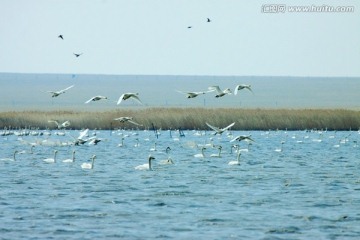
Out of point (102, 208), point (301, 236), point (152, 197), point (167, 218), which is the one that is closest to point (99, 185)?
point (152, 197)

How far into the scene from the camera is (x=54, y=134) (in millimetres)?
66125

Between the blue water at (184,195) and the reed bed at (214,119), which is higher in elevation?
the reed bed at (214,119)

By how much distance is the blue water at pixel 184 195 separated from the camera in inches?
933

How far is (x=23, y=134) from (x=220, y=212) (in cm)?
3587

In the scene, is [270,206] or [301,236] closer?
[301,236]

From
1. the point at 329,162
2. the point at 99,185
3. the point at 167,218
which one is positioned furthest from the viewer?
the point at 329,162

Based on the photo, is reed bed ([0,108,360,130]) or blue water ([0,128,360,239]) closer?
blue water ([0,128,360,239])

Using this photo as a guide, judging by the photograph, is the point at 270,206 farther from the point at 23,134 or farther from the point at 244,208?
the point at 23,134

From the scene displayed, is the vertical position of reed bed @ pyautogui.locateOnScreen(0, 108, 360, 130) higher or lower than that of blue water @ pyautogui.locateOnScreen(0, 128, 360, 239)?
higher

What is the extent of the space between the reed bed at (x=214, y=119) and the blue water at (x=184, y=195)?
12689 millimetres

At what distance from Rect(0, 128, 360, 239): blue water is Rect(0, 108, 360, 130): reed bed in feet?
41.6

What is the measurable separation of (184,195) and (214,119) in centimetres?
3447

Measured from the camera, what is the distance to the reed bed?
6606 cm

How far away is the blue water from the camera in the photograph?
23.7m
